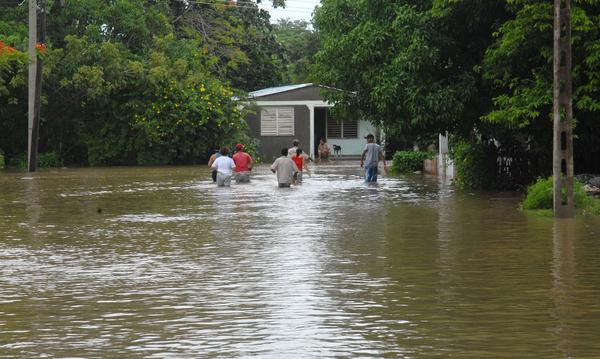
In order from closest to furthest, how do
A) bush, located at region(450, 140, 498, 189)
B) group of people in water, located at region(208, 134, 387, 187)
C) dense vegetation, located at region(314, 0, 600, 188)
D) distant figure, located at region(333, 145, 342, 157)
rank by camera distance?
dense vegetation, located at region(314, 0, 600, 188) < bush, located at region(450, 140, 498, 189) < group of people in water, located at region(208, 134, 387, 187) < distant figure, located at region(333, 145, 342, 157)

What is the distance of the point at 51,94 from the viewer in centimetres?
5656

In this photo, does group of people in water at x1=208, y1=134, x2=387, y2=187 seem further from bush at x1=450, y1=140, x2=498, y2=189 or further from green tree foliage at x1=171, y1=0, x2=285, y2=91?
green tree foliage at x1=171, y1=0, x2=285, y2=91

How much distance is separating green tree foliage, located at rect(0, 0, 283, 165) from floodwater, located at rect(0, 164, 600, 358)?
104ft

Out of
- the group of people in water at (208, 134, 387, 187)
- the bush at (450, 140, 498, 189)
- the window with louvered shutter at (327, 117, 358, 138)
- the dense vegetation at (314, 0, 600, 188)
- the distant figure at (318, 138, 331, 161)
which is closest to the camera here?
the dense vegetation at (314, 0, 600, 188)

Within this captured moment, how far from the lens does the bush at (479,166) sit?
3164cm

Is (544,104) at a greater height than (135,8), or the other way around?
(135,8)

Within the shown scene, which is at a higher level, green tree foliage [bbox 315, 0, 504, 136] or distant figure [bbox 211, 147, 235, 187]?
green tree foliage [bbox 315, 0, 504, 136]

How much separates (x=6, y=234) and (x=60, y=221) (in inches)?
104

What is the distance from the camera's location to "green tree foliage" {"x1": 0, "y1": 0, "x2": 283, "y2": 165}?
5578 cm

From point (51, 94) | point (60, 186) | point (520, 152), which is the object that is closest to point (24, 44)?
point (51, 94)

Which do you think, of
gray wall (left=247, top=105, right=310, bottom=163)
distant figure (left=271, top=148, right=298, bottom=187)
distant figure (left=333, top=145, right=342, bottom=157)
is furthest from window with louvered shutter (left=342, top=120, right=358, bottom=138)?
distant figure (left=271, top=148, right=298, bottom=187)

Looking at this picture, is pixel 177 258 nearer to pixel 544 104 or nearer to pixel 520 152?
pixel 544 104

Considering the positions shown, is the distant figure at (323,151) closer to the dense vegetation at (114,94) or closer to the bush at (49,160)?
the dense vegetation at (114,94)

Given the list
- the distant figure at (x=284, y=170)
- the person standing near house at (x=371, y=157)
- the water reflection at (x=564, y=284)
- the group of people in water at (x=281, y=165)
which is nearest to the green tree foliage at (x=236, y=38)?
the group of people in water at (x=281, y=165)
